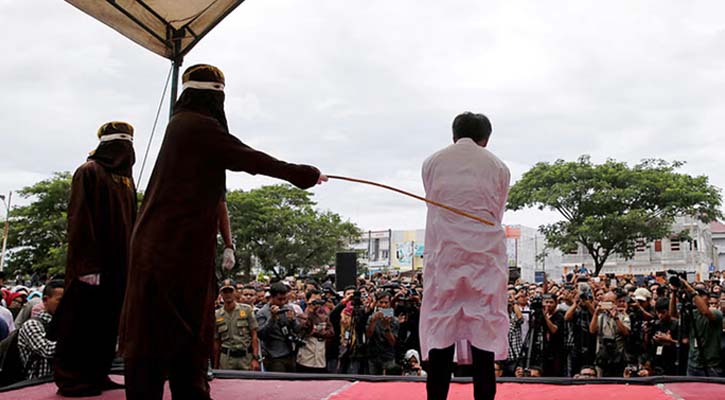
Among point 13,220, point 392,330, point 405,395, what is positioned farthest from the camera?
→ point 13,220

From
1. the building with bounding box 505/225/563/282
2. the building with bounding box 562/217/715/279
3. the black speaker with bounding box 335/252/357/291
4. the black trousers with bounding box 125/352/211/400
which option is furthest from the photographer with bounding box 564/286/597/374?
the building with bounding box 505/225/563/282

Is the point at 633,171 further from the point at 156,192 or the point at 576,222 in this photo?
the point at 156,192

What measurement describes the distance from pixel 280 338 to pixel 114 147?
4.14m

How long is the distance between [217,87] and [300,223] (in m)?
36.1

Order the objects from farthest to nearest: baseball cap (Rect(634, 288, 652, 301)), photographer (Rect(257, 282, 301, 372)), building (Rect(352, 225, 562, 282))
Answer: building (Rect(352, 225, 562, 282)) → baseball cap (Rect(634, 288, 652, 301)) → photographer (Rect(257, 282, 301, 372))

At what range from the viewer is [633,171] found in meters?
30.7

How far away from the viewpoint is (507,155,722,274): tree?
1146 inches

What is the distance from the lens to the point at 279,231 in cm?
3847

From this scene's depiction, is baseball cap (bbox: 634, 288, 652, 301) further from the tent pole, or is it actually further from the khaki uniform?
the tent pole

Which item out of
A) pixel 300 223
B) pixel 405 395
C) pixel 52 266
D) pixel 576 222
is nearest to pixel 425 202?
pixel 405 395

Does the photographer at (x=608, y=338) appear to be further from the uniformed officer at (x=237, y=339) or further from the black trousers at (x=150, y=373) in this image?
the black trousers at (x=150, y=373)

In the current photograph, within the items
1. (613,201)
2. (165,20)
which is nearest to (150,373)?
(165,20)

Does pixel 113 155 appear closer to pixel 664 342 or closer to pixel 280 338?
pixel 280 338

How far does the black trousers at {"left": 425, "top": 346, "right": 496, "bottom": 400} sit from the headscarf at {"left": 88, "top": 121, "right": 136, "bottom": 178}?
2.27 metres
